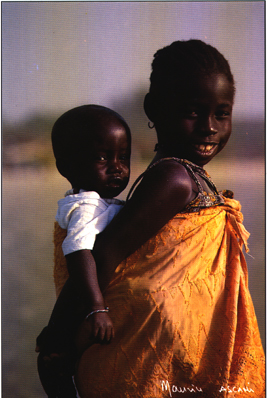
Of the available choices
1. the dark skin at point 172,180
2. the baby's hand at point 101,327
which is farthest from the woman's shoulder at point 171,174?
the baby's hand at point 101,327

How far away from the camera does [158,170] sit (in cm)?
146

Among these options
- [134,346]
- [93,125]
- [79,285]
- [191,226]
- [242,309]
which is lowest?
[134,346]

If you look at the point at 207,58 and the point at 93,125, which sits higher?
the point at 207,58

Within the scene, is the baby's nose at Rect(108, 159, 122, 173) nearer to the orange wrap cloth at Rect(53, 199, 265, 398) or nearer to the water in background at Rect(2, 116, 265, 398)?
the orange wrap cloth at Rect(53, 199, 265, 398)

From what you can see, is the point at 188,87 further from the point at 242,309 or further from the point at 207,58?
the point at 242,309

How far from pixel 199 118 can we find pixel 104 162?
413 millimetres

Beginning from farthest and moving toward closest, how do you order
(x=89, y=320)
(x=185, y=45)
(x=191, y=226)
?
(x=185, y=45)
(x=191, y=226)
(x=89, y=320)

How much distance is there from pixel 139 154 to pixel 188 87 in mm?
1848

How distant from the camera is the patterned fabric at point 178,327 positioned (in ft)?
4.72

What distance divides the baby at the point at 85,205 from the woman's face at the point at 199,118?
0.69 ft

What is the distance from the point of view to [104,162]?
1680 mm

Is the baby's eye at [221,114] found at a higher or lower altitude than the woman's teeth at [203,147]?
higher

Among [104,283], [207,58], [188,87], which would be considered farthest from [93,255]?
[207,58]

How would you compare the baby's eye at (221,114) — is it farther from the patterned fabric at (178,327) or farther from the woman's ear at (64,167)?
the woman's ear at (64,167)
